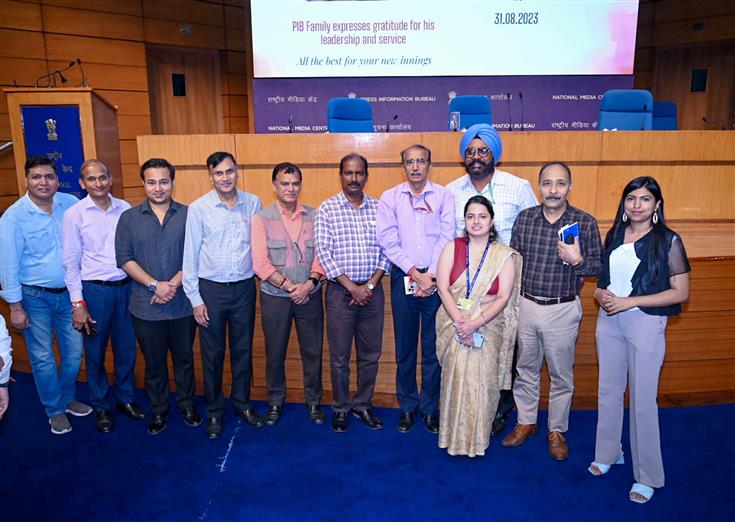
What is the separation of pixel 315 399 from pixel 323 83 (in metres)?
4.73

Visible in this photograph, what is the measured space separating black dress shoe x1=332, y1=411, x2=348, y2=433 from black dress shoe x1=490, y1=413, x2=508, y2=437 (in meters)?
0.86

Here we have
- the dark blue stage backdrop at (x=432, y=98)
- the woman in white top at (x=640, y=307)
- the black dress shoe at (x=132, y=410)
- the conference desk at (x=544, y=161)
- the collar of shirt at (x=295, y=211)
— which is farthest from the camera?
→ the dark blue stage backdrop at (x=432, y=98)

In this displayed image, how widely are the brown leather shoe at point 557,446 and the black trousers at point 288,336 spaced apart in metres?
1.35

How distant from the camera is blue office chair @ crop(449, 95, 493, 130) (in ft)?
16.2

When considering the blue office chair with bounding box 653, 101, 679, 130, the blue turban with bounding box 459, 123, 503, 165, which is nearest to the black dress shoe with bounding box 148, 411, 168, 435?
the blue turban with bounding box 459, 123, 503, 165

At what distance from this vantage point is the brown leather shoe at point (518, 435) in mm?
2771

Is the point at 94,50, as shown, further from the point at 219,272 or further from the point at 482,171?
the point at 482,171

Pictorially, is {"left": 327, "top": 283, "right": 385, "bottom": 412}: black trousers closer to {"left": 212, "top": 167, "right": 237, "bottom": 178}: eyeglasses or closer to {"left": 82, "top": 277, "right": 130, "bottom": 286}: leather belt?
{"left": 212, "top": 167, "right": 237, "bottom": 178}: eyeglasses

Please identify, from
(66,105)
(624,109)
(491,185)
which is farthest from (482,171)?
(66,105)

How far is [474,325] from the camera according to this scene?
2.50 meters

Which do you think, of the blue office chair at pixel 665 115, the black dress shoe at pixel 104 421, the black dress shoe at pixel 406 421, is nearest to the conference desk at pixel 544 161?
the black dress shoe at pixel 104 421

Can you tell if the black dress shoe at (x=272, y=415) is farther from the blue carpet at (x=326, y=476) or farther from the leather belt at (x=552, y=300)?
the leather belt at (x=552, y=300)

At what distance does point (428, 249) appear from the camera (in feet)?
9.21

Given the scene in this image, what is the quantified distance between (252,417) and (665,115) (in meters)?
6.19
